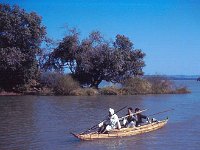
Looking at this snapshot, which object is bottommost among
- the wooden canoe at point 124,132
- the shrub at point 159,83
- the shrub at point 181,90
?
the wooden canoe at point 124,132

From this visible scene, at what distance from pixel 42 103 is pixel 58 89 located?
891 centimetres

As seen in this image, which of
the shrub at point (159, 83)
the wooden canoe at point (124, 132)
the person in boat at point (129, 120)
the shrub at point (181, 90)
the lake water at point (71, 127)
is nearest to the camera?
the lake water at point (71, 127)

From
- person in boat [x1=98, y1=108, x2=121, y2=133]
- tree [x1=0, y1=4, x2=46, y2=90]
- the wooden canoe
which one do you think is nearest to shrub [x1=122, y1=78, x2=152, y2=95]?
tree [x1=0, y1=4, x2=46, y2=90]

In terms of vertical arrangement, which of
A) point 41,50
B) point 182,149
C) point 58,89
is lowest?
point 182,149

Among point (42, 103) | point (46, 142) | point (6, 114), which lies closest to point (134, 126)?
point (46, 142)

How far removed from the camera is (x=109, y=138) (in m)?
19.2

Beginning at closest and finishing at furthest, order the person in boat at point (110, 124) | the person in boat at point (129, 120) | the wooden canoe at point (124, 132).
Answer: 1. the wooden canoe at point (124, 132)
2. the person in boat at point (110, 124)
3. the person in boat at point (129, 120)

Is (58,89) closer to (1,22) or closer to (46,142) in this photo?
(1,22)

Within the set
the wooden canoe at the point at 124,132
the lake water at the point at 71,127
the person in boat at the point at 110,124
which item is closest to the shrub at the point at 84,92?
the lake water at the point at 71,127

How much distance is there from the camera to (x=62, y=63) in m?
47.7

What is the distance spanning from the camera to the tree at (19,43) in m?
42.4

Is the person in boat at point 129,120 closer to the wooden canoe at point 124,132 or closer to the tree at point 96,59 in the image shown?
the wooden canoe at point 124,132

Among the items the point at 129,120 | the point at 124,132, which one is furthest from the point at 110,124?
the point at 129,120

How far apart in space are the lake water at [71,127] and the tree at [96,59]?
11079 mm
